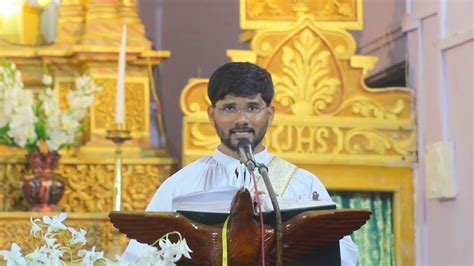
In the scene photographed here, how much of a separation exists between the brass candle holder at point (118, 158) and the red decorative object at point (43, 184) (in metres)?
0.25

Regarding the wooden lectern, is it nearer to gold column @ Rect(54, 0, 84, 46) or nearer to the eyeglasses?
the eyeglasses

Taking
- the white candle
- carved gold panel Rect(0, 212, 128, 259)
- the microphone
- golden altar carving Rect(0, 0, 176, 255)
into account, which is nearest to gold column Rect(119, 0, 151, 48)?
golden altar carving Rect(0, 0, 176, 255)

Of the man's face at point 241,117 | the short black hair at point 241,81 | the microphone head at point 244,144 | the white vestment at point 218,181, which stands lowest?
the white vestment at point 218,181

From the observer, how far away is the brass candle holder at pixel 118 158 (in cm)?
581

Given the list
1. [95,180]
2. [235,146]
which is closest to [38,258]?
[235,146]

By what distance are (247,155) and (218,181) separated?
0.66 metres

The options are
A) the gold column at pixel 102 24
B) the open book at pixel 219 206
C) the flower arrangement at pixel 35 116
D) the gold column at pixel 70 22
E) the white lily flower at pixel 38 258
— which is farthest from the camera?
the gold column at pixel 70 22

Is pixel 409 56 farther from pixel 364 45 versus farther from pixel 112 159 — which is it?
pixel 112 159

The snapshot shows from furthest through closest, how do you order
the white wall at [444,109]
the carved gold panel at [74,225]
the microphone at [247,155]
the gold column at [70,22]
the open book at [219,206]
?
the gold column at [70,22], the white wall at [444,109], the carved gold panel at [74,225], the open book at [219,206], the microphone at [247,155]

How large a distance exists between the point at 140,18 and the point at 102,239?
73.4 inches

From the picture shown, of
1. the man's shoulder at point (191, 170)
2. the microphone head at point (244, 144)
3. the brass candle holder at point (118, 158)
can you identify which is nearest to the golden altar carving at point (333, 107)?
the brass candle holder at point (118, 158)

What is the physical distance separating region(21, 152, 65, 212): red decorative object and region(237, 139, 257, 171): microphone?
2.63 metres

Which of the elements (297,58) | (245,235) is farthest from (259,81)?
(297,58)

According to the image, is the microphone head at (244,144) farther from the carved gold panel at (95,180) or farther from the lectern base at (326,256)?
the carved gold panel at (95,180)
